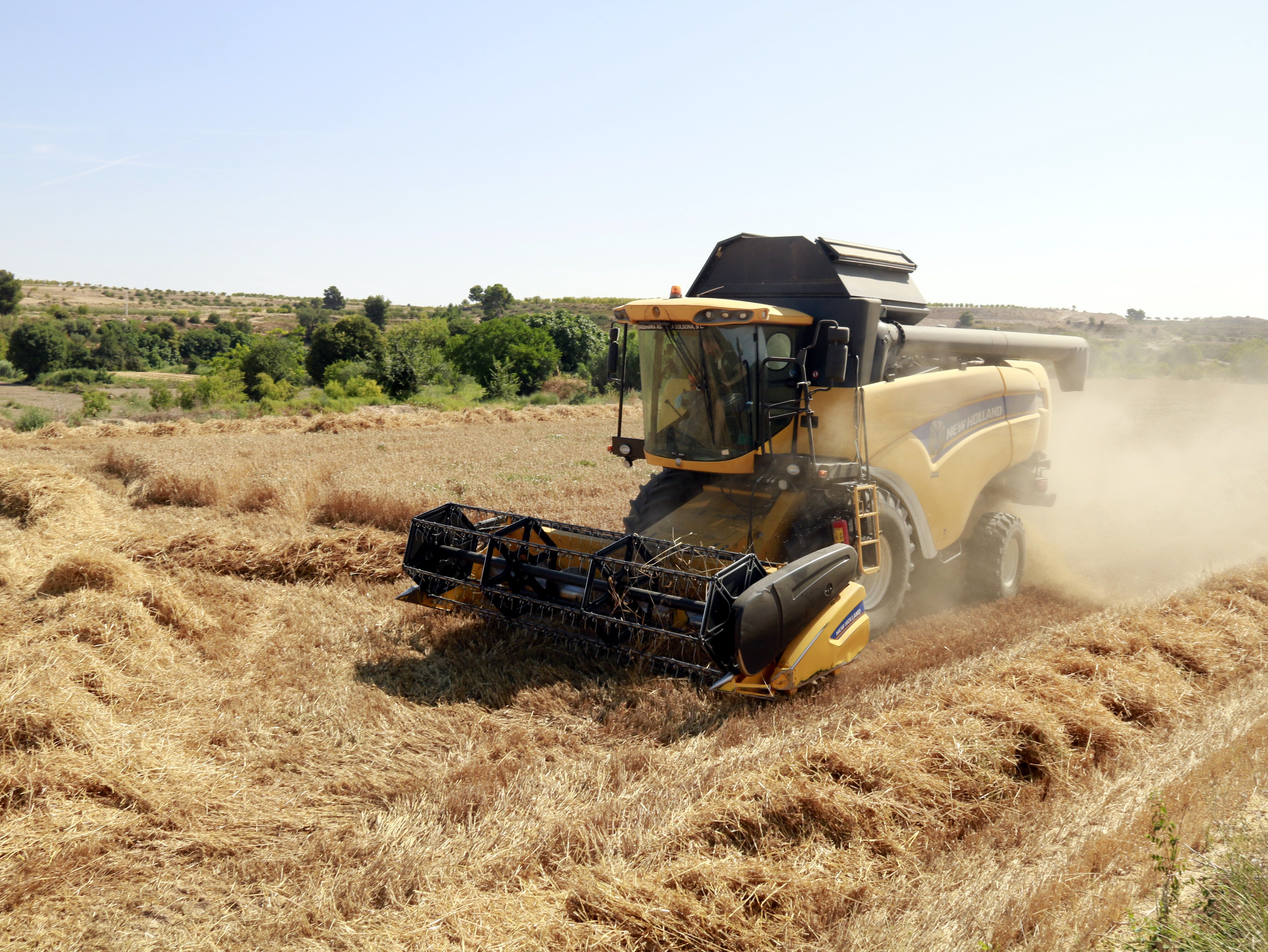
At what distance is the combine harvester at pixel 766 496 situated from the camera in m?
4.99

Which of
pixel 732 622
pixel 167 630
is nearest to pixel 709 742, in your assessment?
pixel 732 622

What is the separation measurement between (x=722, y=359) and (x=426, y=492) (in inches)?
236

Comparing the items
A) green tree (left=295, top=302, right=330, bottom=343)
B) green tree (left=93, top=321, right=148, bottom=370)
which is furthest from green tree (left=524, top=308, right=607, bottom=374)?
green tree (left=295, top=302, right=330, bottom=343)

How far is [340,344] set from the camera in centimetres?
4109

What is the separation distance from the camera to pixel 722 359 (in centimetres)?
596

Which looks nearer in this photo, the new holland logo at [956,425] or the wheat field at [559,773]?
the wheat field at [559,773]

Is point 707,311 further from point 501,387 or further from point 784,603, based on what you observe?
point 501,387

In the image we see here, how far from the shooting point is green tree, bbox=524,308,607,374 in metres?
51.2

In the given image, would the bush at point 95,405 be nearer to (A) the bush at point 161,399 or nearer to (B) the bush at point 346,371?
(A) the bush at point 161,399

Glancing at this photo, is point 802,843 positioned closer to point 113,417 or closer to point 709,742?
point 709,742

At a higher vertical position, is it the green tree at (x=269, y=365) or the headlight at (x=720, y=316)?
the headlight at (x=720, y=316)

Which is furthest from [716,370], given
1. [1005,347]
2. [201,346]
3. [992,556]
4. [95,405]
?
[201,346]

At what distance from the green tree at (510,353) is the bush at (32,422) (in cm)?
2308

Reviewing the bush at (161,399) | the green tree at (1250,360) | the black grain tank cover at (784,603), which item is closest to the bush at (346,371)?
the bush at (161,399)
